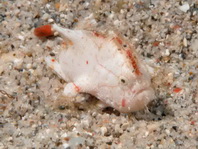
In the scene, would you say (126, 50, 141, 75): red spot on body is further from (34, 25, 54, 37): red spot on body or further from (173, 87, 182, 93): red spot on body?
→ (34, 25, 54, 37): red spot on body

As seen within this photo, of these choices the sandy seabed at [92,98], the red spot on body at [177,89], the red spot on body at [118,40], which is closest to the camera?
the sandy seabed at [92,98]

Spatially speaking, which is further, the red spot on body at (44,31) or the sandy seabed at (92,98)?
the red spot on body at (44,31)

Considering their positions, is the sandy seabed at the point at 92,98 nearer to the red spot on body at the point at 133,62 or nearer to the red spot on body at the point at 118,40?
the red spot on body at the point at 118,40

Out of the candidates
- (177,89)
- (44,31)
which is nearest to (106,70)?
(177,89)

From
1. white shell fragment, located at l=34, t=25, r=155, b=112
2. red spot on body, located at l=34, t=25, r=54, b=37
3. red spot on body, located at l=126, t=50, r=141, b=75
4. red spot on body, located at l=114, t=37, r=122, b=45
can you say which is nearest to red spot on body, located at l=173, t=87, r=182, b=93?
white shell fragment, located at l=34, t=25, r=155, b=112

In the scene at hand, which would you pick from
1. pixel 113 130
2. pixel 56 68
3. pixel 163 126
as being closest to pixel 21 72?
pixel 56 68

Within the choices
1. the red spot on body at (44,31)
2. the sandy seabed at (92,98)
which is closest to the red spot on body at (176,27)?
the sandy seabed at (92,98)
